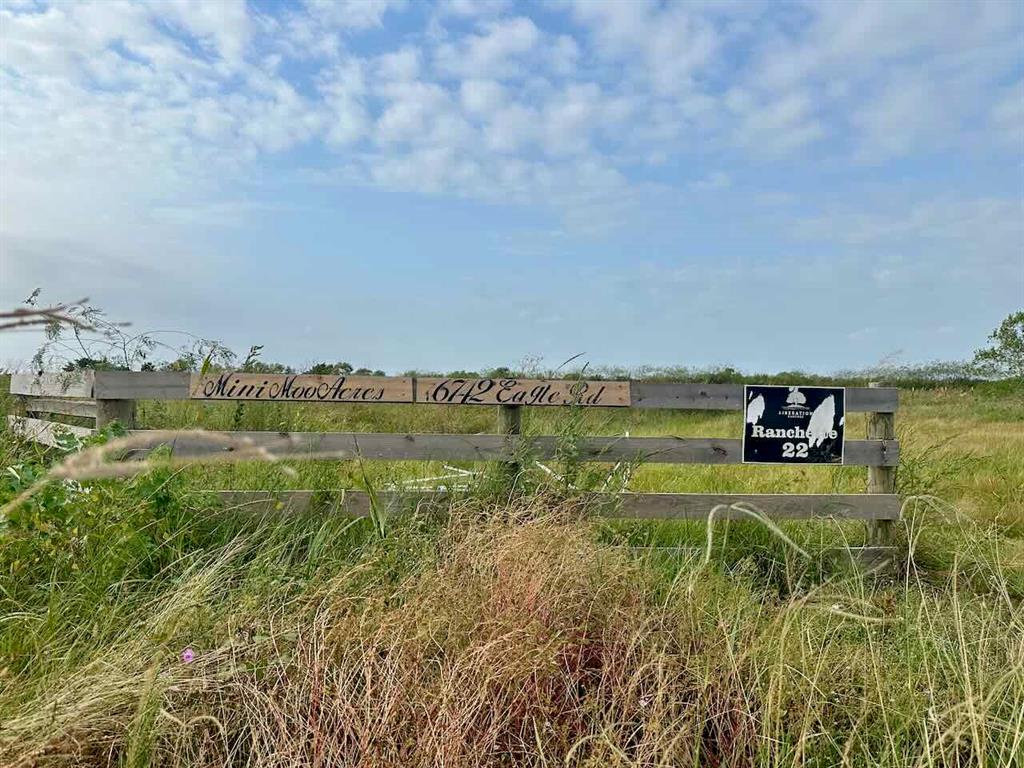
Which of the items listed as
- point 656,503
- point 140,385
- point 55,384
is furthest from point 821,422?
point 55,384

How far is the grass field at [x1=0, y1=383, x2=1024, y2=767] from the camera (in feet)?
6.97

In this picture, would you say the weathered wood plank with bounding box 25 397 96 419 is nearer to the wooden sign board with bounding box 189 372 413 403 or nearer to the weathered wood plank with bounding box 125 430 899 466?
the wooden sign board with bounding box 189 372 413 403

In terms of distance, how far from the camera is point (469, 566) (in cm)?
313

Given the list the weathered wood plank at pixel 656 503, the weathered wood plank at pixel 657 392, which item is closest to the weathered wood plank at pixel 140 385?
the weathered wood plank at pixel 657 392

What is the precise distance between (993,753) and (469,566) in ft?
6.21

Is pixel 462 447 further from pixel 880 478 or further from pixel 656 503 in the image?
pixel 880 478

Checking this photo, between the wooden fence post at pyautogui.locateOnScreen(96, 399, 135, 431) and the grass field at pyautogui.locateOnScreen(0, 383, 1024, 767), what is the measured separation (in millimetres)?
1001

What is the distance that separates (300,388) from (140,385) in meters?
0.98

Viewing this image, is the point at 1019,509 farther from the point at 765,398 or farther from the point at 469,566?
the point at 469,566

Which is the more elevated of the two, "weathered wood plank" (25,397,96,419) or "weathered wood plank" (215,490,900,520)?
"weathered wood plank" (25,397,96,419)

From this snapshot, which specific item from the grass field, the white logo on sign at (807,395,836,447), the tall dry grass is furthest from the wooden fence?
the tall dry grass

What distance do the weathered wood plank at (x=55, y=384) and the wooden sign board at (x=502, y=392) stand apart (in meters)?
2.13

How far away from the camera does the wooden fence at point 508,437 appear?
15.1 feet

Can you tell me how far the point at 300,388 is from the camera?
483cm
